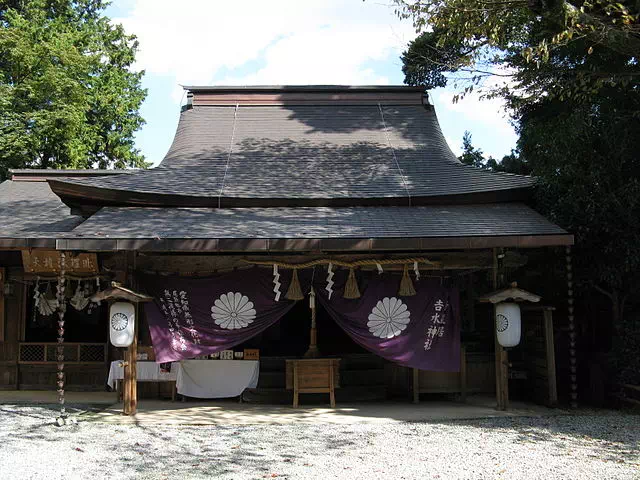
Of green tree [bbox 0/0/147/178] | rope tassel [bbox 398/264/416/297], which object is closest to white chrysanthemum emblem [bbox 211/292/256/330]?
rope tassel [bbox 398/264/416/297]

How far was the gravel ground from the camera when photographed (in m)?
5.50

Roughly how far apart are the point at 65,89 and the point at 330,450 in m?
15.6

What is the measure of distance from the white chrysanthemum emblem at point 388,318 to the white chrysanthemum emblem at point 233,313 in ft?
5.67

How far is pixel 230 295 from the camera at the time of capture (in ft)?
28.2

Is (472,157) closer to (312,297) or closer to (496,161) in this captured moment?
(496,161)

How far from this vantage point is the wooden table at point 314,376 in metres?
8.88

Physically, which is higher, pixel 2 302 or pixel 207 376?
pixel 2 302

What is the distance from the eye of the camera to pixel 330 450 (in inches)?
250

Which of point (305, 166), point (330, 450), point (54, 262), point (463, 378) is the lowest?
point (330, 450)

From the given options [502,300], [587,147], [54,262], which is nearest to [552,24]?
[587,147]

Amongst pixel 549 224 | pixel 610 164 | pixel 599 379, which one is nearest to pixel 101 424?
pixel 549 224

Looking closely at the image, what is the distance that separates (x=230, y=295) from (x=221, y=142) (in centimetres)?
447

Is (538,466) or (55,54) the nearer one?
(538,466)

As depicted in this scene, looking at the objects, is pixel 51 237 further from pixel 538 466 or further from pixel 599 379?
pixel 599 379
